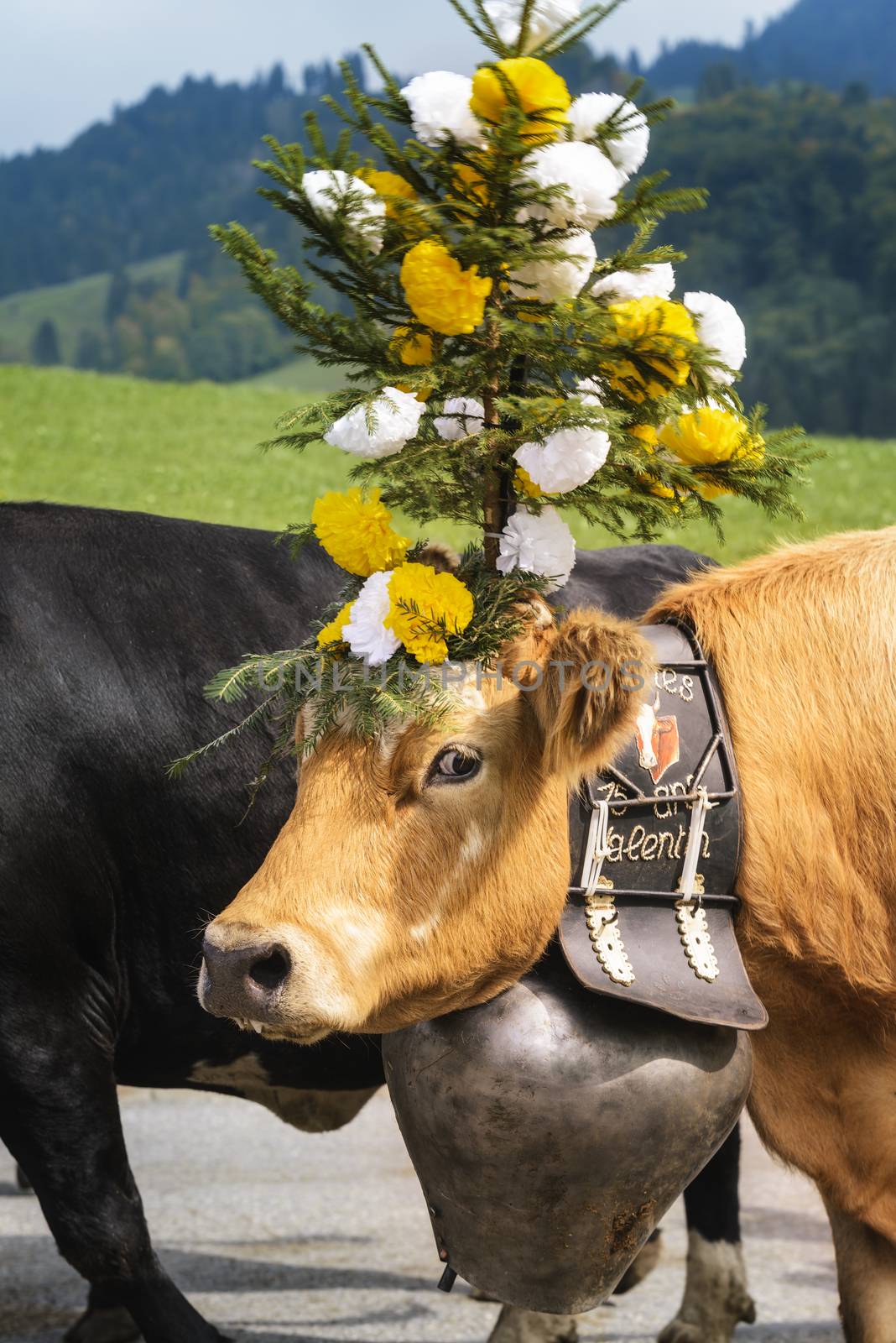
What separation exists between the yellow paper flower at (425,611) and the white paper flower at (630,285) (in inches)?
23.6

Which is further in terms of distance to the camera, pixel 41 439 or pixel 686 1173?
pixel 41 439

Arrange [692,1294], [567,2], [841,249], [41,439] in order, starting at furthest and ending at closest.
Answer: [841,249] < [41,439] < [692,1294] < [567,2]

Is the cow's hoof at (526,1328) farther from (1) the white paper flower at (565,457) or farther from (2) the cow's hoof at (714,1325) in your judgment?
(1) the white paper flower at (565,457)

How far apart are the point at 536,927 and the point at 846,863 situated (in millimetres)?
587

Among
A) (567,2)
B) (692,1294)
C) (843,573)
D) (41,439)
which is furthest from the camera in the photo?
(41,439)

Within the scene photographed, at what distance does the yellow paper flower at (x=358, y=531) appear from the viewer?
263 cm

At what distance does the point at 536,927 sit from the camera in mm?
2551

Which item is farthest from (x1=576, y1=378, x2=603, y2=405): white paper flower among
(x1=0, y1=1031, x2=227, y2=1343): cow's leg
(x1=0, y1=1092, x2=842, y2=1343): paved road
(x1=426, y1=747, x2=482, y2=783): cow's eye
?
(x1=0, y1=1092, x2=842, y2=1343): paved road

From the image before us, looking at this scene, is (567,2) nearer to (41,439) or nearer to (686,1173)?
(686,1173)

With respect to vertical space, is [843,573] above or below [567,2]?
below

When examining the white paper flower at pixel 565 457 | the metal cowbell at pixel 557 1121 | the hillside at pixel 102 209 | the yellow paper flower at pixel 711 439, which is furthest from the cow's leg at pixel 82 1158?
the hillside at pixel 102 209

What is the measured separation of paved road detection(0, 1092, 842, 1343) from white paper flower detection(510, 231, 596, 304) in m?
3.23

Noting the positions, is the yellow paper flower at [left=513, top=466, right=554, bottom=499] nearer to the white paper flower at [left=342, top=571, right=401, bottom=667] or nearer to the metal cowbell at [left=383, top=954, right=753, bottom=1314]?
the white paper flower at [left=342, top=571, right=401, bottom=667]

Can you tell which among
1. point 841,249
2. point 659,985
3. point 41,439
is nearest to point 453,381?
point 659,985
